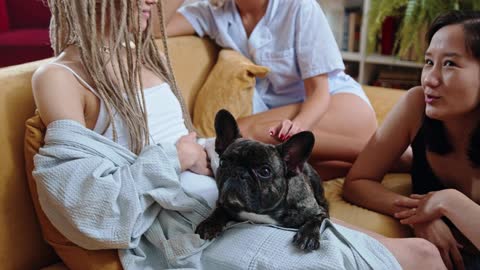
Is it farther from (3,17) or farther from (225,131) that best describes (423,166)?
(3,17)

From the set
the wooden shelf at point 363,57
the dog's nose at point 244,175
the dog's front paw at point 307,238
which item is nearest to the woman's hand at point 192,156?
the dog's nose at point 244,175

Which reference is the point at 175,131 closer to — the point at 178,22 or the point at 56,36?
the point at 56,36

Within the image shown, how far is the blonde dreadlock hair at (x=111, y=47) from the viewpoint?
1216 millimetres

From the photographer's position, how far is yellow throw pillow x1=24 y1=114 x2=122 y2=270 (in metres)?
1.16

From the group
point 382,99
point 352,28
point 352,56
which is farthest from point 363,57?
point 382,99

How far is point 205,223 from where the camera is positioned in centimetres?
114

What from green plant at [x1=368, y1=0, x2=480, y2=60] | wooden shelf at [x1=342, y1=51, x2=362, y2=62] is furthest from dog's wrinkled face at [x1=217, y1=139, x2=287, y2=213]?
wooden shelf at [x1=342, y1=51, x2=362, y2=62]

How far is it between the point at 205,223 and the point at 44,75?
0.51m

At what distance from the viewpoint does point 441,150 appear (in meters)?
1.43

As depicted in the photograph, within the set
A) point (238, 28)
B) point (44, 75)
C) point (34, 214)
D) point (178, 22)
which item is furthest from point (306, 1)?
point (34, 214)

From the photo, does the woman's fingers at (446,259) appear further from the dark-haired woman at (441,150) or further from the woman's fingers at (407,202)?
the woman's fingers at (407,202)

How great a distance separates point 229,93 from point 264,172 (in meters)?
0.77

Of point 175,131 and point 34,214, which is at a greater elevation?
point 175,131

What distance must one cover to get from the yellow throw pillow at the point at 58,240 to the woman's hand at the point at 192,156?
28 cm
